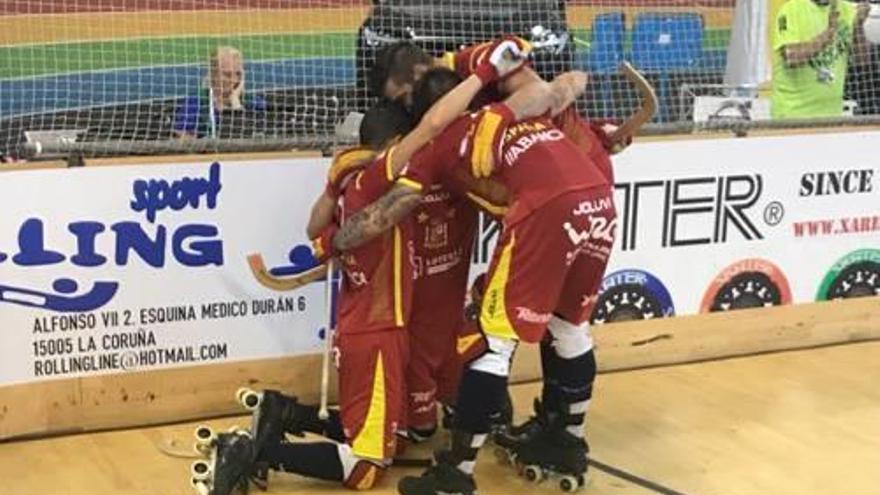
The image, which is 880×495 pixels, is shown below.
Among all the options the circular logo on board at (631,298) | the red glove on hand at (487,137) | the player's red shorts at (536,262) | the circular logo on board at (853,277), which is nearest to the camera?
the player's red shorts at (536,262)

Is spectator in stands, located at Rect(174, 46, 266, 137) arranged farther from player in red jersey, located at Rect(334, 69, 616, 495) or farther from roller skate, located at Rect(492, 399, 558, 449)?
roller skate, located at Rect(492, 399, 558, 449)

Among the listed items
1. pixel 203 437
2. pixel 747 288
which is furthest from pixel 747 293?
pixel 203 437

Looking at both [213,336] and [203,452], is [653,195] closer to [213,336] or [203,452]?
[213,336]

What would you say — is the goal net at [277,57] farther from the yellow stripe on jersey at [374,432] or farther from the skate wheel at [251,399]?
the yellow stripe on jersey at [374,432]

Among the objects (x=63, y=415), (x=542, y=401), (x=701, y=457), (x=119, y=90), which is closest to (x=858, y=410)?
(x=701, y=457)

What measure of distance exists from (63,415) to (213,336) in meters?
0.57

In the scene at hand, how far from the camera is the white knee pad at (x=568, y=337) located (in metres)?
4.19

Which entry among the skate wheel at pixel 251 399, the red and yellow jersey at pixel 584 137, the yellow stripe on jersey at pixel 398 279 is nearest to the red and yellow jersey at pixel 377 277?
the yellow stripe on jersey at pixel 398 279

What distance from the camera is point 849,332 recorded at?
5926 mm

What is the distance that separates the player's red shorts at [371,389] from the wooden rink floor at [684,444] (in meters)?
0.17

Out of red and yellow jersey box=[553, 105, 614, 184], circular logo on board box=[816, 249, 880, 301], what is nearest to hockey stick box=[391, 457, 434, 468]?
red and yellow jersey box=[553, 105, 614, 184]

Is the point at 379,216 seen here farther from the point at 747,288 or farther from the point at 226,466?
the point at 747,288

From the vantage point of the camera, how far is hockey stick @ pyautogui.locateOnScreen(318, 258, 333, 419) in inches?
175

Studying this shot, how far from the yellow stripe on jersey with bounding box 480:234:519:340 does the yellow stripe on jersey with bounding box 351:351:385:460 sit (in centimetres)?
46
